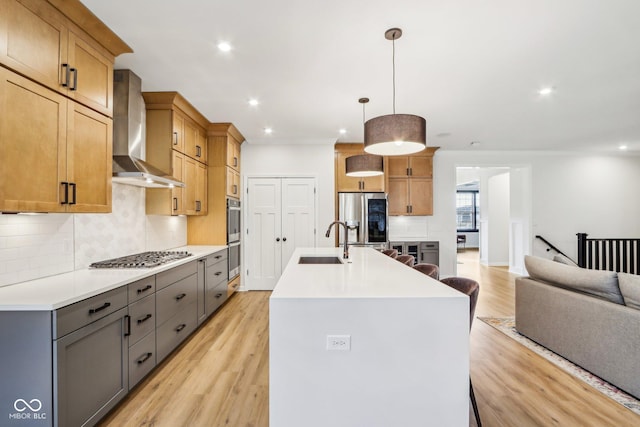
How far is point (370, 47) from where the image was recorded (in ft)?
7.79

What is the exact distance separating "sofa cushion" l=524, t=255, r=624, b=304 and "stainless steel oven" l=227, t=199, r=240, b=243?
387cm

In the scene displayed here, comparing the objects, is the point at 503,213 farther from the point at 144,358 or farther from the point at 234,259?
the point at 144,358

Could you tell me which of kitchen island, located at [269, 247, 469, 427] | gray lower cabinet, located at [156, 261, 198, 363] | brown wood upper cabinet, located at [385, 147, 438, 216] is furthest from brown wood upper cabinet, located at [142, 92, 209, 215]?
brown wood upper cabinet, located at [385, 147, 438, 216]

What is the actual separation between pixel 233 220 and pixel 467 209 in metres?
10.3

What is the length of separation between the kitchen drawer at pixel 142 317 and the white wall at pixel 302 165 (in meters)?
3.11

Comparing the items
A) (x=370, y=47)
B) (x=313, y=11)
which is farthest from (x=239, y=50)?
(x=370, y=47)

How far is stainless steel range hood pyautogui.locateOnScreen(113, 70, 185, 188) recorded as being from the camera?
2615 millimetres

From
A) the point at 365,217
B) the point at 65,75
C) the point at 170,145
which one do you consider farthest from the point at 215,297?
the point at 65,75

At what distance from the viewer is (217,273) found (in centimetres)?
400

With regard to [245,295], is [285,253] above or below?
above

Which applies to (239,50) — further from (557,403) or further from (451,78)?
(557,403)

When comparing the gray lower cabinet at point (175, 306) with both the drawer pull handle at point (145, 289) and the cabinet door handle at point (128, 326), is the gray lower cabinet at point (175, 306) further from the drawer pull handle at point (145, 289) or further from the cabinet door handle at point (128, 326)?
the cabinet door handle at point (128, 326)

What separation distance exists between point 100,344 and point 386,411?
1690 mm

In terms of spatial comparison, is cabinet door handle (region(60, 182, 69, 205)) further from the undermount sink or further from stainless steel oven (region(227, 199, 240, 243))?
stainless steel oven (region(227, 199, 240, 243))
